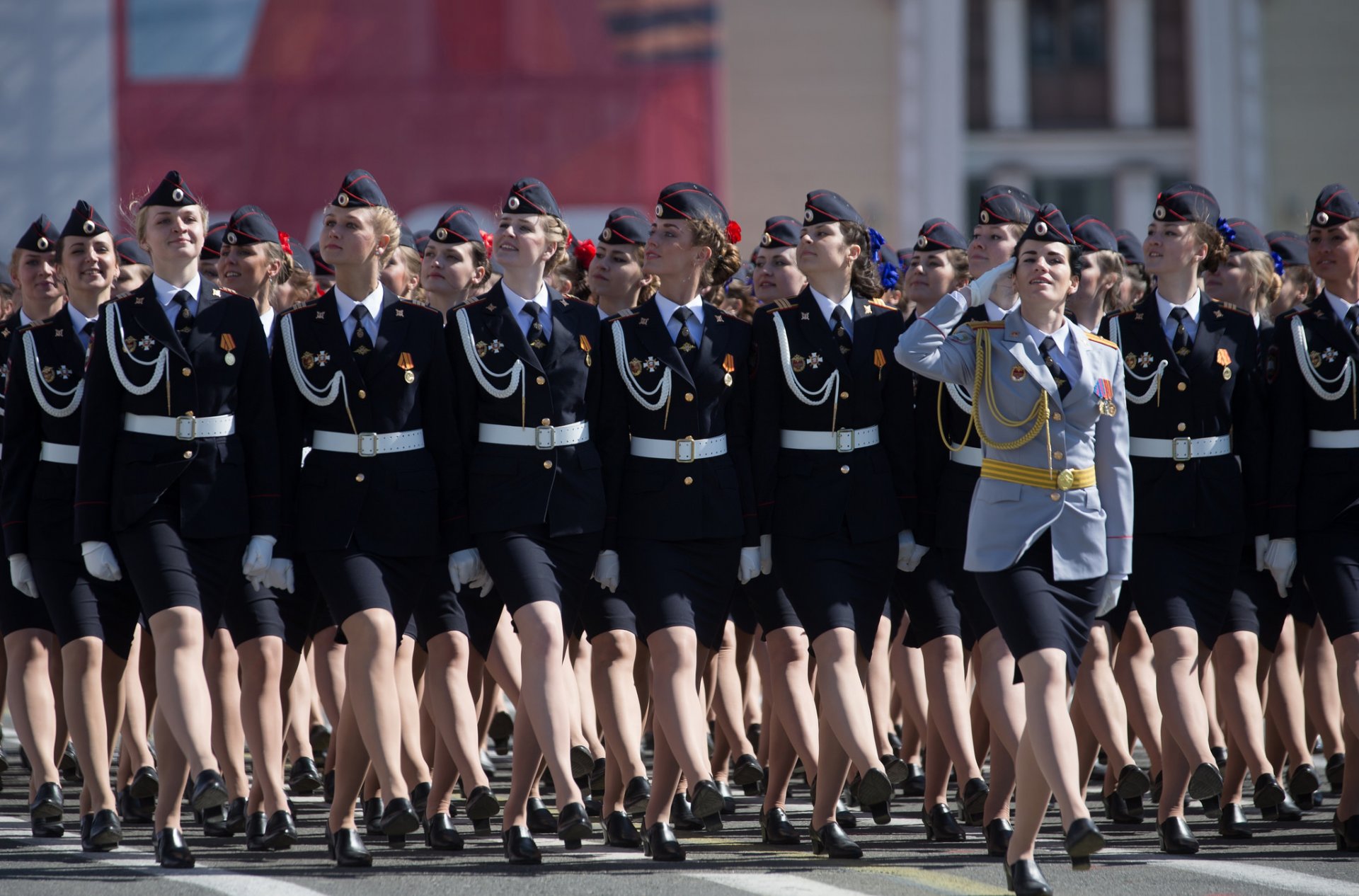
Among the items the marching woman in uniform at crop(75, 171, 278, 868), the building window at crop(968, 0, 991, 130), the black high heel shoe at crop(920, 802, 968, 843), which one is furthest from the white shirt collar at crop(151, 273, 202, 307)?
the building window at crop(968, 0, 991, 130)

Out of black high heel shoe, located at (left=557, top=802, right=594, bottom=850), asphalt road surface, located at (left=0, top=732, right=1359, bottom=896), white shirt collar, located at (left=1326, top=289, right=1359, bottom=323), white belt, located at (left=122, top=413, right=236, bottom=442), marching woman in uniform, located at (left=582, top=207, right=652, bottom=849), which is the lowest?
asphalt road surface, located at (left=0, top=732, right=1359, bottom=896)

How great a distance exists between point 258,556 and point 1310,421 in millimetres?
3942

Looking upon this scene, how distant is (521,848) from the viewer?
269 inches

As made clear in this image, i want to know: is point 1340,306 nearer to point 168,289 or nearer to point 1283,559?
point 1283,559

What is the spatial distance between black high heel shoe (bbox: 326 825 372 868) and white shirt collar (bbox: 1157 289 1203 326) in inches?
141

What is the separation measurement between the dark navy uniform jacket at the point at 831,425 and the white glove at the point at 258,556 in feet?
5.74

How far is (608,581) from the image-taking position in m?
7.19

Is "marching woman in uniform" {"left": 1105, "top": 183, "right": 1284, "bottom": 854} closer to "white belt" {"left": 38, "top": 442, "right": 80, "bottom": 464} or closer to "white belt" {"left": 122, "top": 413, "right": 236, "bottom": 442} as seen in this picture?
"white belt" {"left": 122, "top": 413, "right": 236, "bottom": 442}

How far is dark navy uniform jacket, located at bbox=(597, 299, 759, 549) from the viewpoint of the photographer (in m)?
7.13

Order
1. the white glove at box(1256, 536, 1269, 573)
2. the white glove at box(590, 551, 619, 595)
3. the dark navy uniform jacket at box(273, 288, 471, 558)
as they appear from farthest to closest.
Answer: the white glove at box(1256, 536, 1269, 573)
the white glove at box(590, 551, 619, 595)
the dark navy uniform jacket at box(273, 288, 471, 558)

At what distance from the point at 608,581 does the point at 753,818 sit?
1557mm

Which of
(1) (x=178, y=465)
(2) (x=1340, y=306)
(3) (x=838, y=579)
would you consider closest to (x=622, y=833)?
(3) (x=838, y=579)

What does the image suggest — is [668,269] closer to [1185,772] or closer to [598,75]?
[1185,772]

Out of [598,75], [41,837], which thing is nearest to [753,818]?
[41,837]
